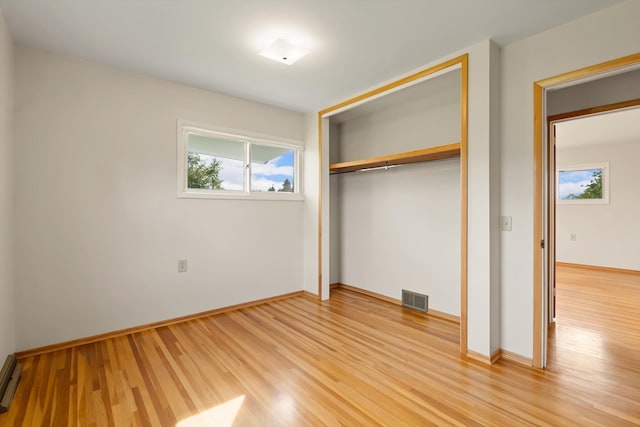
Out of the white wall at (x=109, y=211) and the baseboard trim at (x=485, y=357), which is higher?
the white wall at (x=109, y=211)

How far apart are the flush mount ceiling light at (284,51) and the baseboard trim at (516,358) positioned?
2998mm

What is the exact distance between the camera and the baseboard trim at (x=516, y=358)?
7.54 feet

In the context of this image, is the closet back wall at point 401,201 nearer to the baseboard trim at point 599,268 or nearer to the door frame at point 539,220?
the door frame at point 539,220

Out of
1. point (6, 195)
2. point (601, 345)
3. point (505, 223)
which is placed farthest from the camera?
point (601, 345)

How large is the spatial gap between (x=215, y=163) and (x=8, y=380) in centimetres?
247

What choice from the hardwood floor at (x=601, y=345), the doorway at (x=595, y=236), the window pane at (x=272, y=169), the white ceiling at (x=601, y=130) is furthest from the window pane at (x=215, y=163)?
the white ceiling at (x=601, y=130)

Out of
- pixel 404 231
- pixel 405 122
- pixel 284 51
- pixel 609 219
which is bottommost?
pixel 404 231

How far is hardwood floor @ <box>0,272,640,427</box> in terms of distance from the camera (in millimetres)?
1730

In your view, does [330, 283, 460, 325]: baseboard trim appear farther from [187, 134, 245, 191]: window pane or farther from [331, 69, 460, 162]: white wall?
Answer: [187, 134, 245, 191]: window pane

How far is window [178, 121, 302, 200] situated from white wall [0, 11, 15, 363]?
4.18 ft

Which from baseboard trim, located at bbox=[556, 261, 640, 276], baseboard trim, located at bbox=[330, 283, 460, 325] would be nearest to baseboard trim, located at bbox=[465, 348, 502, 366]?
baseboard trim, located at bbox=[330, 283, 460, 325]

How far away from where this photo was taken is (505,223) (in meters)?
2.46

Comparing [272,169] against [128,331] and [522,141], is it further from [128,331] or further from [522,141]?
[522,141]

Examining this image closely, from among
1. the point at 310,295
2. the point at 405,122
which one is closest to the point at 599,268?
the point at 405,122
